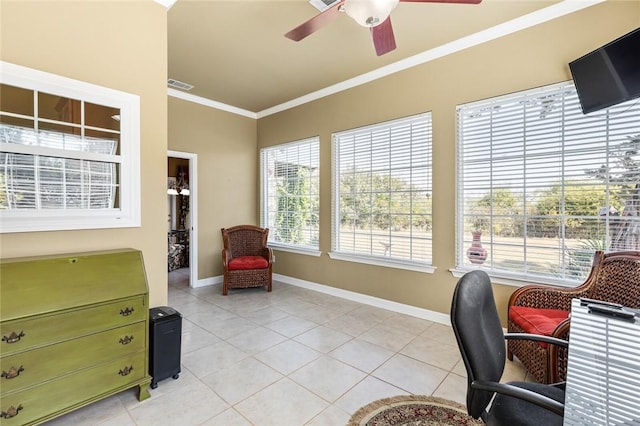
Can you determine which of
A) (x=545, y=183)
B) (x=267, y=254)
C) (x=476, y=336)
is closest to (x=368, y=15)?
(x=476, y=336)

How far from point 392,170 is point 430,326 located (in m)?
2.03

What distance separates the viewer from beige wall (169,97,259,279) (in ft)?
15.8

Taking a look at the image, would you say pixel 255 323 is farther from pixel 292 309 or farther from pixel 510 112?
pixel 510 112

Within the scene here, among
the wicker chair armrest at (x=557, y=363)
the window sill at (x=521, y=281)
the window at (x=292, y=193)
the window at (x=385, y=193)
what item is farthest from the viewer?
the window at (x=292, y=193)

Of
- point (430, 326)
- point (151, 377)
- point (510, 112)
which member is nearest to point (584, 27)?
point (510, 112)

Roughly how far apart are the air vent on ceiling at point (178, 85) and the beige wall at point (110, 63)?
1.90 metres

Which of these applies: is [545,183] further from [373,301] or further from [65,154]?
[65,154]

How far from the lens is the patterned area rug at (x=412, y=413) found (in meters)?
1.82

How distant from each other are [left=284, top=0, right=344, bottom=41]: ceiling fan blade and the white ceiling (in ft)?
1.79

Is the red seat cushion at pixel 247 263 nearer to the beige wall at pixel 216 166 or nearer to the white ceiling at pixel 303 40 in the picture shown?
the beige wall at pixel 216 166

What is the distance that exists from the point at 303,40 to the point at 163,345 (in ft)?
10.9

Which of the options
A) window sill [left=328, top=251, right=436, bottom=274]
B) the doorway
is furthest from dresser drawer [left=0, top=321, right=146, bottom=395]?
the doorway

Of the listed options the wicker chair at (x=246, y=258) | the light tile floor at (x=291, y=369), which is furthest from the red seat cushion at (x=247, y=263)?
the light tile floor at (x=291, y=369)

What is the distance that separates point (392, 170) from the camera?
389cm
